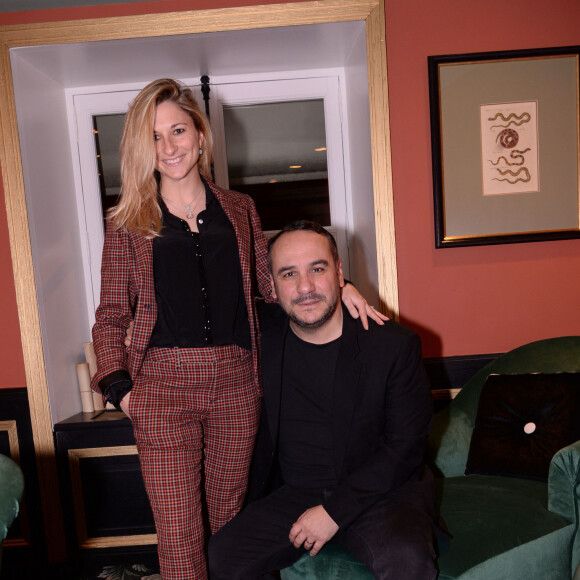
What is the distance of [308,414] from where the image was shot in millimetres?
1823

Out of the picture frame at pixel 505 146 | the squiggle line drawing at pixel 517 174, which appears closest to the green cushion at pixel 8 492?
the picture frame at pixel 505 146

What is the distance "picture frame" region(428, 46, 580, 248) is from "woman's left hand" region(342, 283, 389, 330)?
0.83m

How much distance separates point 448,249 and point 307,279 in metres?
1.05

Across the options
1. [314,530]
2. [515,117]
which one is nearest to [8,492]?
[314,530]

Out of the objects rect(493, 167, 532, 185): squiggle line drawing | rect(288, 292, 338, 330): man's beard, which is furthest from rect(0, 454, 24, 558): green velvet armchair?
rect(493, 167, 532, 185): squiggle line drawing

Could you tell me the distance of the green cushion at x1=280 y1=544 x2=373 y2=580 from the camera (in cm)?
158

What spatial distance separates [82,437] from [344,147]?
1.92m

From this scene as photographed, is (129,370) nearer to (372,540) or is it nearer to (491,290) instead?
(372,540)

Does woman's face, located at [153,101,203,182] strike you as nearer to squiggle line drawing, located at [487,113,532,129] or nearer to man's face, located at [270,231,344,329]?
man's face, located at [270,231,344,329]

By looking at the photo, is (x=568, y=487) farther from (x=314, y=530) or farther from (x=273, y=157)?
(x=273, y=157)

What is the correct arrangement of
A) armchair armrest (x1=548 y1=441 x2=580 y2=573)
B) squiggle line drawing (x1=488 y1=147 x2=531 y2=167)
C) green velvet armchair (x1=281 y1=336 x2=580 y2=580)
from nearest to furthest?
green velvet armchair (x1=281 y1=336 x2=580 y2=580), armchair armrest (x1=548 y1=441 x2=580 y2=573), squiggle line drawing (x1=488 y1=147 x2=531 y2=167)

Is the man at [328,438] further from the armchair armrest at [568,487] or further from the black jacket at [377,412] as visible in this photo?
the armchair armrest at [568,487]

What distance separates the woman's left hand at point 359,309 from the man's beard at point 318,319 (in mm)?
65

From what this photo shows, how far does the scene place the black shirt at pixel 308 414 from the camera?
70.9 inches
